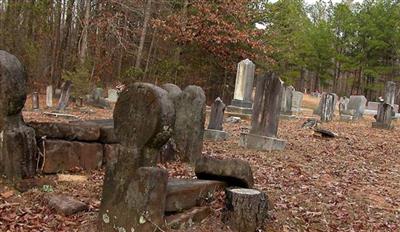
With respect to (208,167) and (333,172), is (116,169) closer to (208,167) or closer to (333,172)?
(208,167)

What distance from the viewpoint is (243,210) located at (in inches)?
198

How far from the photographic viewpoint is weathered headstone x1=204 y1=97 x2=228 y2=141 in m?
11.8

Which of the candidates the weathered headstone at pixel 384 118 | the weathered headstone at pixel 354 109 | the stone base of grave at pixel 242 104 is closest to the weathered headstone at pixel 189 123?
the stone base of grave at pixel 242 104

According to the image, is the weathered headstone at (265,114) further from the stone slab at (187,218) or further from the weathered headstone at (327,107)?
the weathered headstone at (327,107)

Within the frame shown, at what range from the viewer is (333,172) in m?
8.74

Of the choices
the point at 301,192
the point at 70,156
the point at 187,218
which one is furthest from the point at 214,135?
the point at 187,218

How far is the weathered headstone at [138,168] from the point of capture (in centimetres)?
441

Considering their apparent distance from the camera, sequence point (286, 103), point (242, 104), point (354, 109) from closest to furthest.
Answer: point (242, 104), point (286, 103), point (354, 109)

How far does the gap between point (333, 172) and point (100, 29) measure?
2060cm

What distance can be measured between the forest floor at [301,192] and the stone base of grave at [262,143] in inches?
9.4

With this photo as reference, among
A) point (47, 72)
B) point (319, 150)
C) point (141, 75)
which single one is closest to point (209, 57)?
point (141, 75)

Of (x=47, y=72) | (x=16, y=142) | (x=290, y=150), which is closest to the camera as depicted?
(x=16, y=142)

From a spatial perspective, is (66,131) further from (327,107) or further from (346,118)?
(346,118)

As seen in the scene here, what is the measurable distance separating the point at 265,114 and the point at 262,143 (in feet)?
2.56
